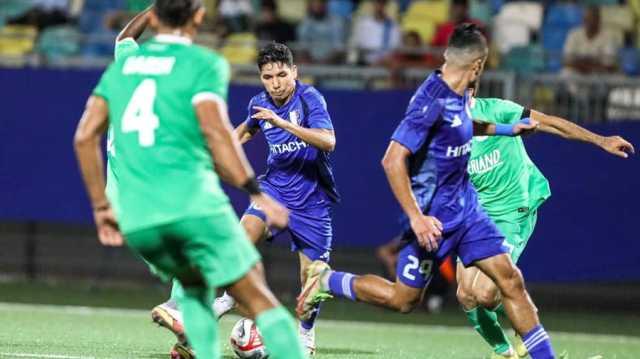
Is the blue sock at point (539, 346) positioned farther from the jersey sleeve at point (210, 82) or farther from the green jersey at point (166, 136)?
the jersey sleeve at point (210, 82)

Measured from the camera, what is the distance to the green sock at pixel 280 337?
7062 millimetres

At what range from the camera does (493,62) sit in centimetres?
1809

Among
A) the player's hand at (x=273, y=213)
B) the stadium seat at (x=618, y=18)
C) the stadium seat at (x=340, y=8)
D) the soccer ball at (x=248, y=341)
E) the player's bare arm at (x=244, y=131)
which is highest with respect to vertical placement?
the player's hand at (x=273, y=213)

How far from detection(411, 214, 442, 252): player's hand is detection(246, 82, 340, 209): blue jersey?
2.62m

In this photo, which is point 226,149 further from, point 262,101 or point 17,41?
point 17,41

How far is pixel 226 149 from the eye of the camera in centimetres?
703

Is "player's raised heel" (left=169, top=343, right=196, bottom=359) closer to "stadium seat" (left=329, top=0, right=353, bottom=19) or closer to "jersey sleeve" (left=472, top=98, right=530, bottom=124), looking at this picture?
"jersey sleeve" (left=472, top=98, right=530, bottom=124)

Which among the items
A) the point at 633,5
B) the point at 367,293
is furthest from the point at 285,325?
the point at 633,5

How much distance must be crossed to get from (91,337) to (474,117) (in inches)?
163

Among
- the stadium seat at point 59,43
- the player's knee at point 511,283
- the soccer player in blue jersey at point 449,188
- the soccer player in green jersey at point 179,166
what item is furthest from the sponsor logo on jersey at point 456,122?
the stadium seat at point 59,43

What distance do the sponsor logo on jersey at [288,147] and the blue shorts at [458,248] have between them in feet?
7.11

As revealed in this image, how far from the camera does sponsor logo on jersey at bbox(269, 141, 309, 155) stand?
444 inches

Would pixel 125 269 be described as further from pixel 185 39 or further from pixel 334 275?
pixel 185 39

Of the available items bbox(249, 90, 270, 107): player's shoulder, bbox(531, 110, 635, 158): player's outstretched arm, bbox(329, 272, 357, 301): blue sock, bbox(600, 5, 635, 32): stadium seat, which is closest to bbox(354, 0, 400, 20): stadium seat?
bbox(600, 5, 635, 32): stadium seat
